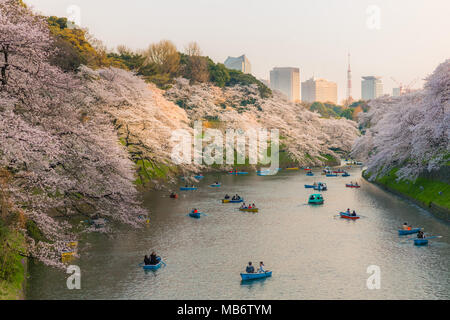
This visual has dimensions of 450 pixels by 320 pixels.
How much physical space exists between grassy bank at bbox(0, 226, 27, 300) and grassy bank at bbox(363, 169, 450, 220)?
43.9m

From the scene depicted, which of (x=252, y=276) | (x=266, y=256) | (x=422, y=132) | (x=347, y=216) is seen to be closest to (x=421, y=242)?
(x=347, y=216)

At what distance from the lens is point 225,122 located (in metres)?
113

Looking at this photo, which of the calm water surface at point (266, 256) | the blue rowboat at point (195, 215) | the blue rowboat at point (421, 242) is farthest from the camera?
the blue rowboat at point (195, 215)

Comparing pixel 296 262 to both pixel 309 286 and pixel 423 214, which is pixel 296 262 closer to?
pixel 309 286

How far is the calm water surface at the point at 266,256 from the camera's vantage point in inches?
1193

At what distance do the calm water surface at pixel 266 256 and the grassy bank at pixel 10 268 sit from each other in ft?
5.55

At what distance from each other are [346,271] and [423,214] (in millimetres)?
25922

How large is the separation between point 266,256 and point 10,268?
20.2 meters

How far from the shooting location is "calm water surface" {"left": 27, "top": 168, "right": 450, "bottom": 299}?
3030 centimetres

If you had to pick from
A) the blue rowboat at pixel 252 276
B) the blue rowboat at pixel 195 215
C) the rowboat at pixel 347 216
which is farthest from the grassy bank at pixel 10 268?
the rowboat at pixel 347 216

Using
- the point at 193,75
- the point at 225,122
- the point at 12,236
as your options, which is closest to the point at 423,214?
the point at 12,236

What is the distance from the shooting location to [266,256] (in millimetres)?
38562

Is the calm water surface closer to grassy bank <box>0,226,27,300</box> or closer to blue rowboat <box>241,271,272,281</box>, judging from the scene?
blue rowboat <box>241,271,272,281</box>

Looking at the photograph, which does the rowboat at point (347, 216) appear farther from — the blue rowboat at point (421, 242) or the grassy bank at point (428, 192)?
the blue rowboat at point (421, 242)
